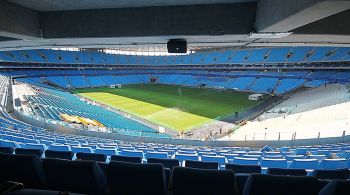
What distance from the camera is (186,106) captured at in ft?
96.0

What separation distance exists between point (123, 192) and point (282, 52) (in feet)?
126

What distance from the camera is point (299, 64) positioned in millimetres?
35375

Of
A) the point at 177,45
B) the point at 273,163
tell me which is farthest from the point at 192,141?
the point at 177,45

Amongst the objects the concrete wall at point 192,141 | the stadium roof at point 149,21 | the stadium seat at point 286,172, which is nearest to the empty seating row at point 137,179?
the stadium seat at point 286,172

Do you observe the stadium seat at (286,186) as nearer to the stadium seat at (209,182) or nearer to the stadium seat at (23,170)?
the stadium seat at (209,182)

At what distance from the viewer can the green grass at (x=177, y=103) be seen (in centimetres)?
2405

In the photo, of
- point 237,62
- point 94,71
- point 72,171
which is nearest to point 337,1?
point 72,171

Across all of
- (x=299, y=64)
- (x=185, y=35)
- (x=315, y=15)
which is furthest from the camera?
(x=299, y=64)

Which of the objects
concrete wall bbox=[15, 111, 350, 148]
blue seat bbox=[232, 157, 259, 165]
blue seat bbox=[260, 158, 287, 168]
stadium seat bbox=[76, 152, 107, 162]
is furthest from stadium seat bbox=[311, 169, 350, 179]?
concrete wall bbox=[15, 111, 350, 148]

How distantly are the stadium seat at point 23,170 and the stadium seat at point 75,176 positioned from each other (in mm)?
82

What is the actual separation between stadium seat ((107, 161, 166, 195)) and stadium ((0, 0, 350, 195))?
0.4 inches

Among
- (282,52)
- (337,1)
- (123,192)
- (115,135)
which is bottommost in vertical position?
(115,135)

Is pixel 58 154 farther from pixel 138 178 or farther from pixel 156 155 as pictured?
pixel 156 155

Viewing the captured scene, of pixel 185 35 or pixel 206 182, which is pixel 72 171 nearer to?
pixel 206 182
